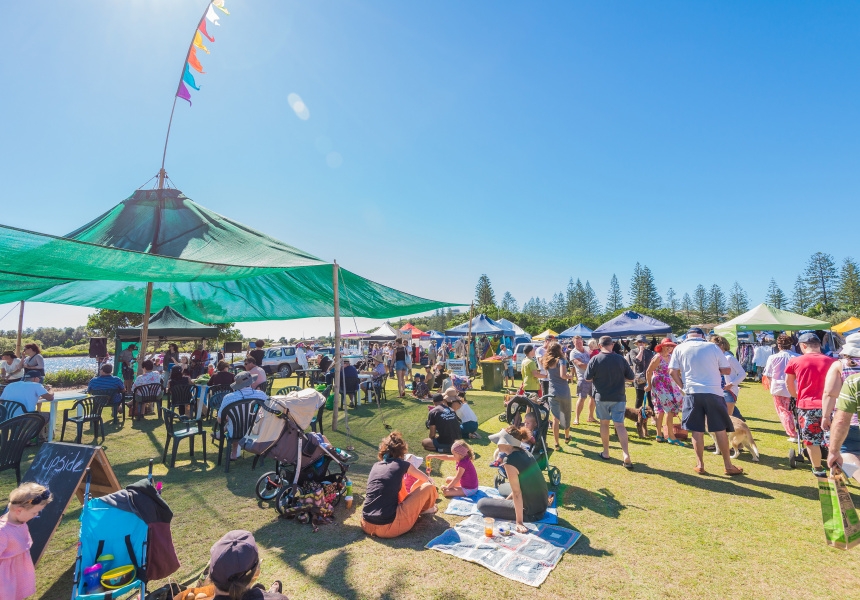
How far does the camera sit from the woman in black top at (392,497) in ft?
11.6

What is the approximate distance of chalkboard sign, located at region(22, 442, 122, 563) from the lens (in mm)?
2703

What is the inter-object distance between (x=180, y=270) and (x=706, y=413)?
702 cm

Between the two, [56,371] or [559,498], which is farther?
[56,371]

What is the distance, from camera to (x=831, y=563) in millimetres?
3012

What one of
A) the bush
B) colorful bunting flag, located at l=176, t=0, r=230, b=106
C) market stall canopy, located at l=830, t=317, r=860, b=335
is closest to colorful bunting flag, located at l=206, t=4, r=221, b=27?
colorful bunting flag, located at l=176, t=0, r=230, b=106

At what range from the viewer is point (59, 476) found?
3.02m

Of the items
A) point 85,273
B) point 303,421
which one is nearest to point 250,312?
point 85,273

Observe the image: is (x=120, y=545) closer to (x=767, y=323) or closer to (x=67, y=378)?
(x=767, y=323)

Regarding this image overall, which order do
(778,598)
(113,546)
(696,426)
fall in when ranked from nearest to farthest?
(113,546)
(778,598)
(696,426)

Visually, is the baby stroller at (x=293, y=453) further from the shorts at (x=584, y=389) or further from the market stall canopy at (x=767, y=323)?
the market stall canopy at (x=767, y=323)

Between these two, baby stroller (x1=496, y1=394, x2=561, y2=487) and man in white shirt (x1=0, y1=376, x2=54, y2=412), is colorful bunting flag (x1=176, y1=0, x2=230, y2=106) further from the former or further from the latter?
baby stroller (x1=496, y1=394, x2=561, y2=487)

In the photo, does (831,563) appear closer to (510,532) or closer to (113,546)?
(510,532)

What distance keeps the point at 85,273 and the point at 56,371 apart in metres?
19.2

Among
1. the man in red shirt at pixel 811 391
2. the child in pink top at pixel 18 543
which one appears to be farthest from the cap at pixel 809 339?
the child in pink top at pixel 18 543
